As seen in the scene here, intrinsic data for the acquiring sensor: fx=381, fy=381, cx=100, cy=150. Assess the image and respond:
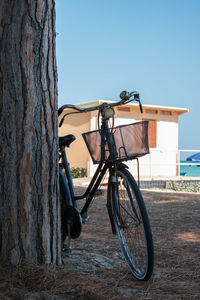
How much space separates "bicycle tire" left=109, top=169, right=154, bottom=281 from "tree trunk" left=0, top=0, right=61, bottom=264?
555mm

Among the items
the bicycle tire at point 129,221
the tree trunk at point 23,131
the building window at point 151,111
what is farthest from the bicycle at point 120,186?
the building window at point 151,111

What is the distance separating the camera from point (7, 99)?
7.54 ft

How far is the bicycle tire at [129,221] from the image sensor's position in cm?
256

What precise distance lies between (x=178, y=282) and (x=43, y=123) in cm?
134

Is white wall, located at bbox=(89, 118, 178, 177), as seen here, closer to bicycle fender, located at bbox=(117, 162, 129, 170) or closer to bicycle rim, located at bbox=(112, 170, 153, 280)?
bicycle rim, located at bbox=(112, 170, 153, 280)

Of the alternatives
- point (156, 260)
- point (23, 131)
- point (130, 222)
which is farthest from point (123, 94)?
point (156, 260)

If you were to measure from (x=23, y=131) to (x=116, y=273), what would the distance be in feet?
3.88

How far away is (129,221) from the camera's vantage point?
8.94 ft

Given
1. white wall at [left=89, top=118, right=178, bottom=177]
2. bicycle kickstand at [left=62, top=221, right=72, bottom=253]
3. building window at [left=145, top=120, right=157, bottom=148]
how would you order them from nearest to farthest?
1. bicycle kickstand at [left=62, top=221, right=72, bottom=253]
2. white wall at [left=89, top=118, right=178, bottom=177]
3. building window at [left=145, top=120, right=157, bottom=148]

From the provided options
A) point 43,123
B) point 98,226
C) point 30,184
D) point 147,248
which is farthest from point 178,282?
point 98,226

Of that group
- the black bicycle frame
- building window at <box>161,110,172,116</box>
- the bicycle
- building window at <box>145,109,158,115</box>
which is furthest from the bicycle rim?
building window at <box>161,110,172,116</box>

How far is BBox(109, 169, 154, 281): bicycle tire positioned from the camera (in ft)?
8.39

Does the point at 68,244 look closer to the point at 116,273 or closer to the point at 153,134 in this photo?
the point at 116,273

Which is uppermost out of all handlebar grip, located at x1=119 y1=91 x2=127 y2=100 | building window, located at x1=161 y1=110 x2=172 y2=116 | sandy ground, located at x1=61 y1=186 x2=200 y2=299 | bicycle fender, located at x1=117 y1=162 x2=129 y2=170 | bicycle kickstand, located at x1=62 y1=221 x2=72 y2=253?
handlebar grip, located at x1=119 y1=91 x2=127 y2=100
